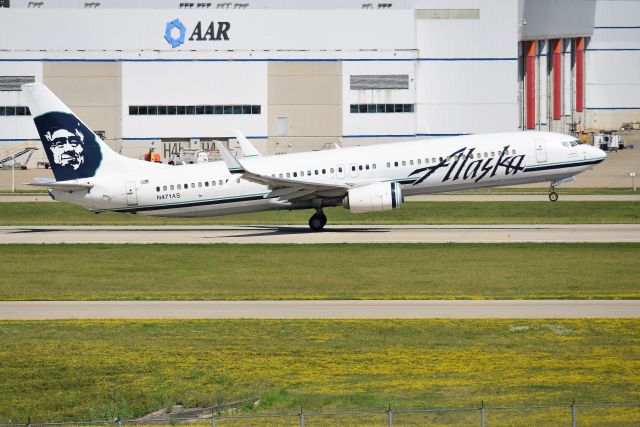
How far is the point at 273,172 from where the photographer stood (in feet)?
190

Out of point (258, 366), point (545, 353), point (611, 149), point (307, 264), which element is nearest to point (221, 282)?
point (307, 264)

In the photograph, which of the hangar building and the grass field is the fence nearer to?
the grass field

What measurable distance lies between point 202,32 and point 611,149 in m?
47.6

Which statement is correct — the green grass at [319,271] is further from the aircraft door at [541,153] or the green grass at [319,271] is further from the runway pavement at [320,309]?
the aircraft door at [541,153]

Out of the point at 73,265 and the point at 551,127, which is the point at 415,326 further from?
the point at 551,127

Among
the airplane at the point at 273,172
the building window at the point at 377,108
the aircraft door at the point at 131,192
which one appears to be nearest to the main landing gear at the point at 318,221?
the airplane at the point at 273,172

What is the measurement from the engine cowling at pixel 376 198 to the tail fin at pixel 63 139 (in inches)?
521

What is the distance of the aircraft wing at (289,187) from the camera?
2168 inches

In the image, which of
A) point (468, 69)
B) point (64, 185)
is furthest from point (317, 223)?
point (468, 69)

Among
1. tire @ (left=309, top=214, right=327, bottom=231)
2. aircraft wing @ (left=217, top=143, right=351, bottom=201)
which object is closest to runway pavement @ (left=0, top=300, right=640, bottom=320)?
aircraft wing @ (left=217, top=143, right=351, bottom=201)

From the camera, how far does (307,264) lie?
46.6 metres

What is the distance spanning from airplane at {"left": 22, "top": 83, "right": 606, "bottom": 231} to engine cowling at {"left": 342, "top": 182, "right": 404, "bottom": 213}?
15 cm

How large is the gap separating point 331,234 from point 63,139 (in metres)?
14.6

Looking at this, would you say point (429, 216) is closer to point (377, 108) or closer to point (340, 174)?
point (340, 174)
